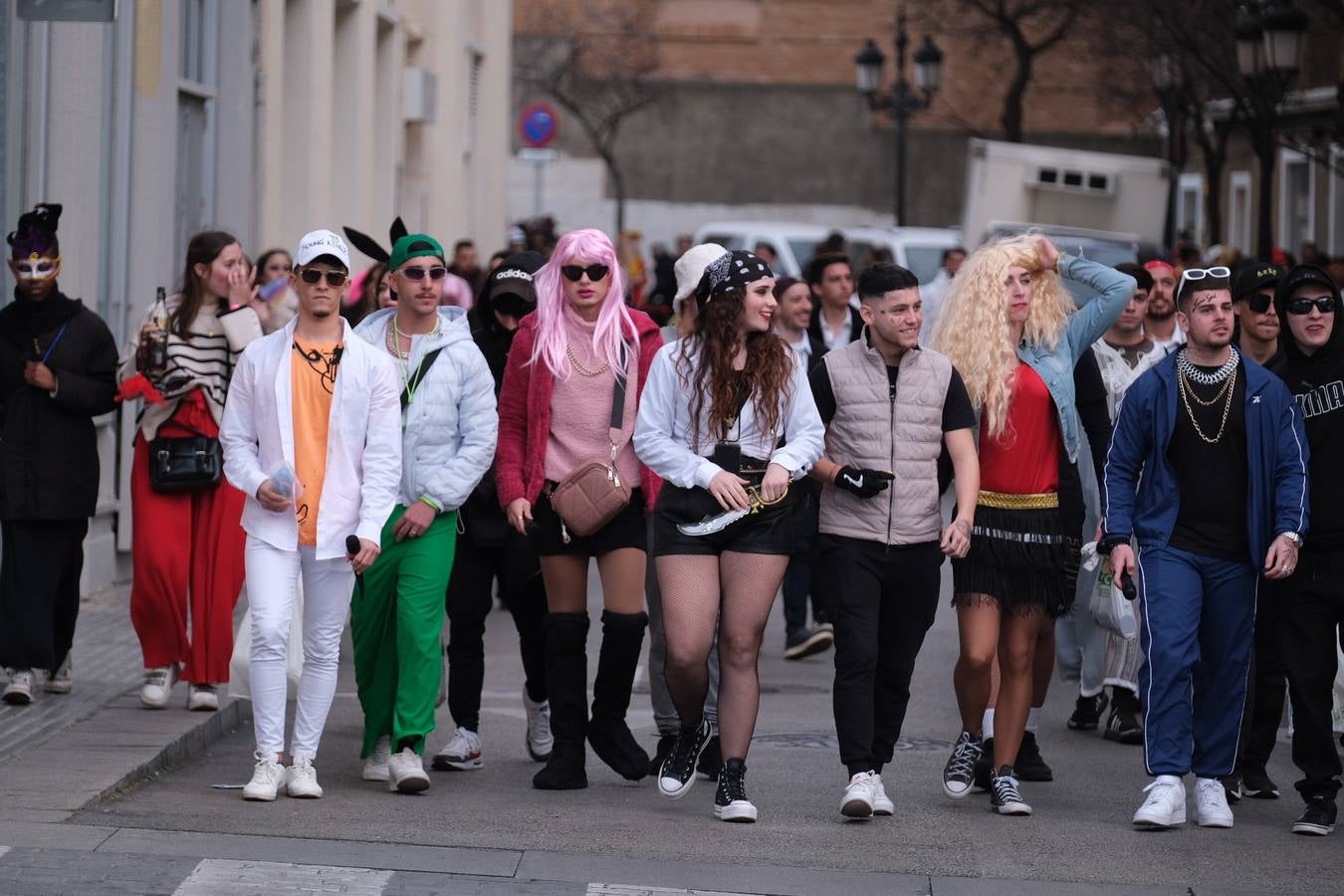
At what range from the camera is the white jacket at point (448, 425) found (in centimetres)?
827

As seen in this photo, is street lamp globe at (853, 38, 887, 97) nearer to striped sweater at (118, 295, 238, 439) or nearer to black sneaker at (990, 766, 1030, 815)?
striped sweater at (118, 295, 238, 439)

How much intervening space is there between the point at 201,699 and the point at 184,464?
38.0 inches

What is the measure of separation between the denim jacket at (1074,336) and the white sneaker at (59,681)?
4.27m

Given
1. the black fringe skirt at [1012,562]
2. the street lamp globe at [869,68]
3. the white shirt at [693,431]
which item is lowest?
the black fringe skirt at [1012,562]

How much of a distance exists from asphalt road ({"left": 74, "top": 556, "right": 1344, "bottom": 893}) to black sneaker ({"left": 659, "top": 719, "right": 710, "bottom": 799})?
0.09 m

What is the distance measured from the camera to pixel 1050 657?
880 centimetres

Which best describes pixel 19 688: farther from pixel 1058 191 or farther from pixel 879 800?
pixel 1058 191

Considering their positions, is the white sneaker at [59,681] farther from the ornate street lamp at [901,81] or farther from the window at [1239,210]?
the window at [1239,210]

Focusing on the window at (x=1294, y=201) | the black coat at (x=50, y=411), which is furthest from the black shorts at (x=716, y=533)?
the window at (x=1294, y=201)

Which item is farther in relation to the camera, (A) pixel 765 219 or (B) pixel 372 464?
(A) pixel 765 219

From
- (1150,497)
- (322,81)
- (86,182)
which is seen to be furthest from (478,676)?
(322,81)

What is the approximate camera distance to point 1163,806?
7.94 m

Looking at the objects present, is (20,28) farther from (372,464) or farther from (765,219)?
(765,219)

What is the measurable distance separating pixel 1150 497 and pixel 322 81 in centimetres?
1282
